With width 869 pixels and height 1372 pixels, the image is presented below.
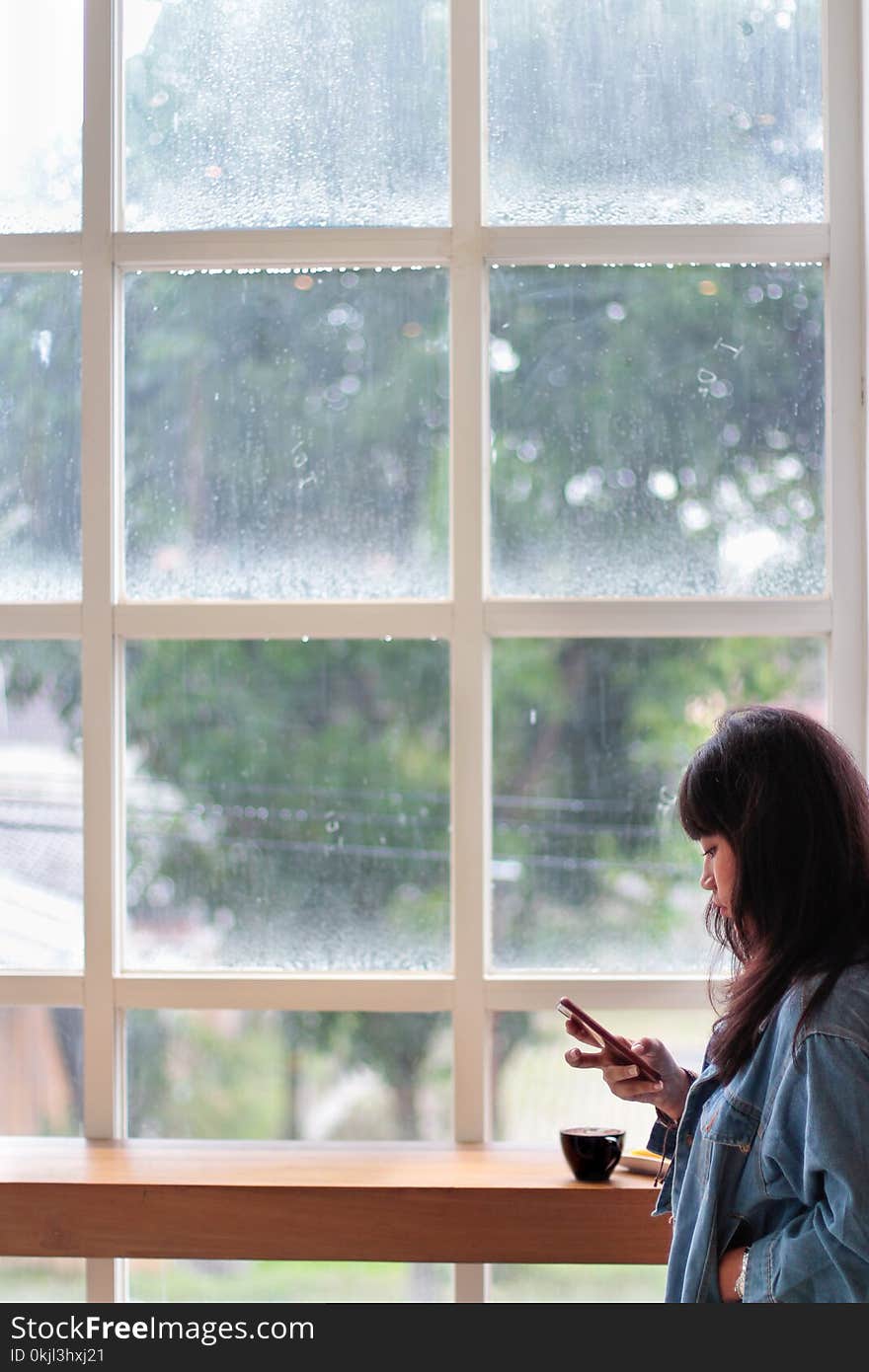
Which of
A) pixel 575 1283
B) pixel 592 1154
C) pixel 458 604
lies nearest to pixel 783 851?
pixel 592 1154

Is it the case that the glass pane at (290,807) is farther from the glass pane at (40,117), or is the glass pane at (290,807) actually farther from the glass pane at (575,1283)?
the glass pane at (40,117)

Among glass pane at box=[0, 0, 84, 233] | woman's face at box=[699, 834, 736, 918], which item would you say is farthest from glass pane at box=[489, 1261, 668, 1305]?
glass pane at box=[0, 0, 84, 233]

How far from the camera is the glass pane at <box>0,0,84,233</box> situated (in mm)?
2557

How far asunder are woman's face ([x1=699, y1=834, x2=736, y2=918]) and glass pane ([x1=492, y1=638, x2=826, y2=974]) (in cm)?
86

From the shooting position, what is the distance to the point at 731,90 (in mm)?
2471

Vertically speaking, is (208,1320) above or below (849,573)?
below

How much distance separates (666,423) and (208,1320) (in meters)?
1.75

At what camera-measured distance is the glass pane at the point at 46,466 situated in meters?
2.55

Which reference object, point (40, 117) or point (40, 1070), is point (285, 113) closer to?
point (40, 117)

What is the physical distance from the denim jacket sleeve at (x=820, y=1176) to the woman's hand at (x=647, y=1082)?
35 centimetres

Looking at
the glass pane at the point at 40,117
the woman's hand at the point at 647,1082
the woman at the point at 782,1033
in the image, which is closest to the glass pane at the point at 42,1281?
the woman's hand at the point at 647,1082

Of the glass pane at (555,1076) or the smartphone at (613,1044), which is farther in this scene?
the glass pane at (555,1076)

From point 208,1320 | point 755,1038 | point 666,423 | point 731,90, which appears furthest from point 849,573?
point 208,1320

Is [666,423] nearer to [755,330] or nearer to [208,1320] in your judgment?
[755,330]
